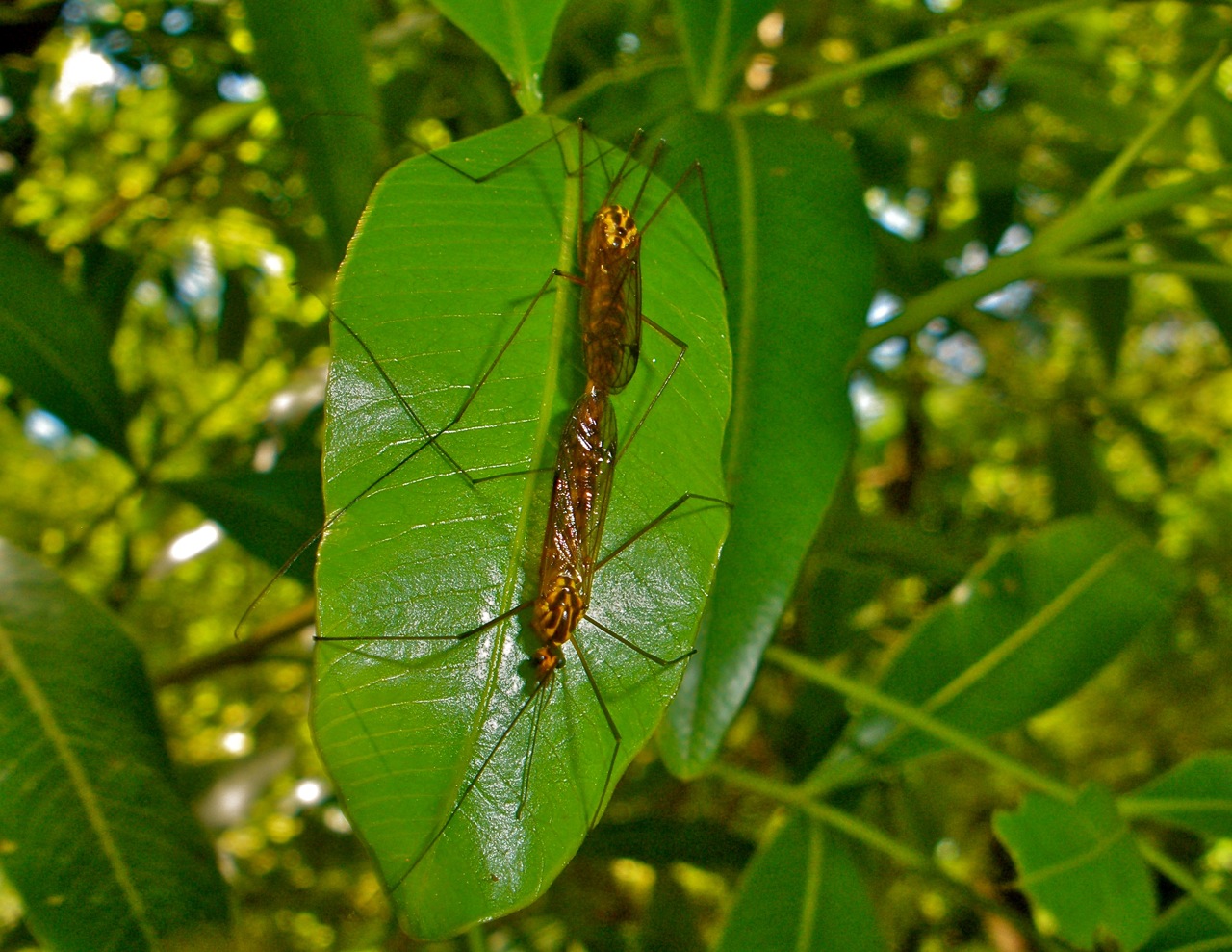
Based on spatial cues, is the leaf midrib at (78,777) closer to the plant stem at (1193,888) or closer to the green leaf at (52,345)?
the green leaf at (52,345)

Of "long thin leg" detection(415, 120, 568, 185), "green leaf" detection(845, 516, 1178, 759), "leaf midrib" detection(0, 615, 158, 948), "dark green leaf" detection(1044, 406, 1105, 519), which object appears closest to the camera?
"long thin leg" detection(415, 120, 568, 185)

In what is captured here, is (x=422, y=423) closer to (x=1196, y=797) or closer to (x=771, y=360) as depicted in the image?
(x=771, y=360)

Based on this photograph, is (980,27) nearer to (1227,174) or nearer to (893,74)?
(1227,174)

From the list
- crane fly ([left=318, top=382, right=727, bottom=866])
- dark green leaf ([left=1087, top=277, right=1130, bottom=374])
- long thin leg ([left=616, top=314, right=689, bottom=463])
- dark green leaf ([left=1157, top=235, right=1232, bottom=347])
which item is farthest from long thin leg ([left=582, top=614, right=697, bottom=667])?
dark green leaf ([left=1087, top=277, right=1130, bottom=374])

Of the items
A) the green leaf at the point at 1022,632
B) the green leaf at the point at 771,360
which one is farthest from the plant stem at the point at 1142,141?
the green leaf at the point at 1022,632

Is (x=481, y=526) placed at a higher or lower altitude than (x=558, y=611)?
higher

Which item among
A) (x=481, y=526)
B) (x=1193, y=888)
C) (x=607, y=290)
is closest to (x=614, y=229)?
(x=607, y=290)

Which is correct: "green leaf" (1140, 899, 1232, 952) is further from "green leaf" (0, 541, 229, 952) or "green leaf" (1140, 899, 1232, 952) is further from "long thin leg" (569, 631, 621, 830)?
"green leaf" (0, 541, 229, 952)

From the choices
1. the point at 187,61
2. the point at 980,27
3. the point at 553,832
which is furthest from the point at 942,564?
the point at 187,61
